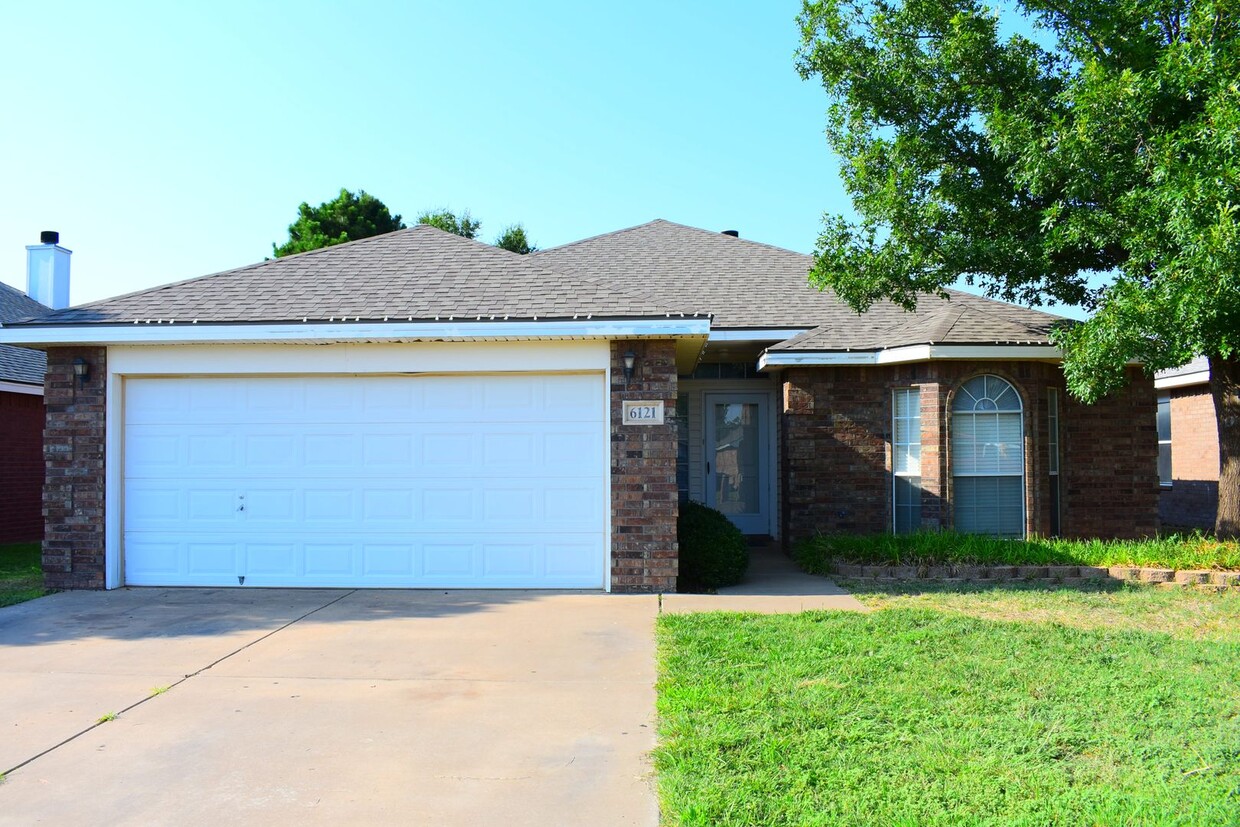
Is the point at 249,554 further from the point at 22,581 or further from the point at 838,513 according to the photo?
the point at 838,513

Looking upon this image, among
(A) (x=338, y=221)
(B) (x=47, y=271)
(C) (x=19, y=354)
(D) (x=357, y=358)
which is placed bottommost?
(D) (x=357, y=358)

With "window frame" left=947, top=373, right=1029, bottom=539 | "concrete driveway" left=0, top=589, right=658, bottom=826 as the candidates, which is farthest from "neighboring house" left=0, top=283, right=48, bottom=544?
"window frame" left=947, top=373, right=1029, bottom=539

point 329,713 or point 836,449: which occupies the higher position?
point 836,449

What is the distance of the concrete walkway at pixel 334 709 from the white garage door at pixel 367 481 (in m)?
0.74

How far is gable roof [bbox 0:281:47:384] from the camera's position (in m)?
15.0

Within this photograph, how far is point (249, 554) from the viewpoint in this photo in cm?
987

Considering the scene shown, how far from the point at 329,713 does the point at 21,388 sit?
12.7 m

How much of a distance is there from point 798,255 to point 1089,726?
41.0ft

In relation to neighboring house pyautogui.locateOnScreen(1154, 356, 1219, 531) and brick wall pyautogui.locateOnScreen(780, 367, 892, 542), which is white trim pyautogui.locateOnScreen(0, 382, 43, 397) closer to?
brick wall pyautogui.locateOnScreen(780, 367, 892, 542)

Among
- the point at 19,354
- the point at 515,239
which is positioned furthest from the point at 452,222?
the point at 19,354

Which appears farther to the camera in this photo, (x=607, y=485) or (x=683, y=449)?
(x=683, y=449)

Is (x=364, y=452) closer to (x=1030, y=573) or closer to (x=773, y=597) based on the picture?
(x=773, y=597)

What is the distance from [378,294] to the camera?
1010 centimetres

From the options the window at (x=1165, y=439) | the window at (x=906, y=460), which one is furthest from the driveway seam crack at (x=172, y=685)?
the window at (x=1165, y=439)
